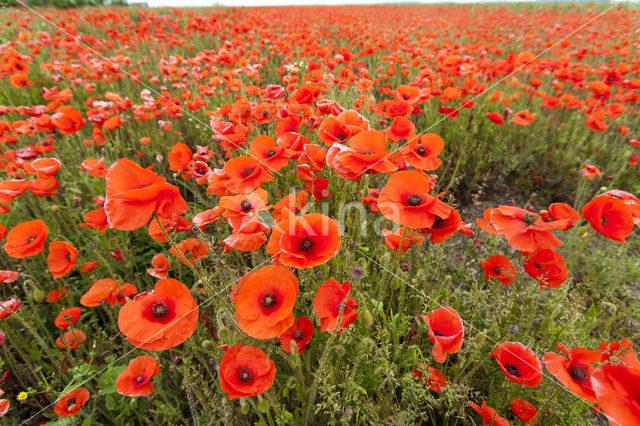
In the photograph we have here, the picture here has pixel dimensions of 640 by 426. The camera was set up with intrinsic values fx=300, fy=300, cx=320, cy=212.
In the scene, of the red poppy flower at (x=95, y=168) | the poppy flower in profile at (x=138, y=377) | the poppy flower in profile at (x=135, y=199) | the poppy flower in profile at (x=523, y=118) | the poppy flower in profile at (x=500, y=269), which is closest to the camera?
the poppy flower in profile at (x=135, y=199)

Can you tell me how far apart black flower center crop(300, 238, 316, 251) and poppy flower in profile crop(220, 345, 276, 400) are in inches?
16.9

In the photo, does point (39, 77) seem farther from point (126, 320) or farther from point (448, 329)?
point (448, 329)

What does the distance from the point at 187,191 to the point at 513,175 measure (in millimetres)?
4006

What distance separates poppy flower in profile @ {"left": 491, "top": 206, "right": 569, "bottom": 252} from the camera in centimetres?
123

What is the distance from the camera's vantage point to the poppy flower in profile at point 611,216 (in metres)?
1.26

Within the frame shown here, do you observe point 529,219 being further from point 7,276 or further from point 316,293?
point 7,276

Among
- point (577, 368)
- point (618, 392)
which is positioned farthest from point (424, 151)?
point (618, 392)

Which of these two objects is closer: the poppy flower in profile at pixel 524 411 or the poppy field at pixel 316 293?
the poppy field at pixel 316 293

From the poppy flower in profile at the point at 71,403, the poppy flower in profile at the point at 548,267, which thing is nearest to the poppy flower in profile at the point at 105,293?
the poppy flower in profile at the point at 71,403

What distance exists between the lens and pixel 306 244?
1.28m

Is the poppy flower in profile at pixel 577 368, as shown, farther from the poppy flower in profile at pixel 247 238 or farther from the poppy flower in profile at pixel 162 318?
the poppy flower in profile at pixel 162 318

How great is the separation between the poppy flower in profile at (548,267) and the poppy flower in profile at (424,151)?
0.67 meters

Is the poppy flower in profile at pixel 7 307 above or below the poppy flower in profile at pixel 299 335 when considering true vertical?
below

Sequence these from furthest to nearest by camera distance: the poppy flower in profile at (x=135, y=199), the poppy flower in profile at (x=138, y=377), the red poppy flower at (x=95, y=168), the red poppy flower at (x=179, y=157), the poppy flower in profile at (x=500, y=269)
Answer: the red poppy flower at (x=95, y=168) < the red poppy flower at (x=179, y=157) < the poppy flower in profile at (x=500, y=269) < the poppy flower in profile at (x=138, y=377) < the poppy flower in profile at (x=135, y=199)
